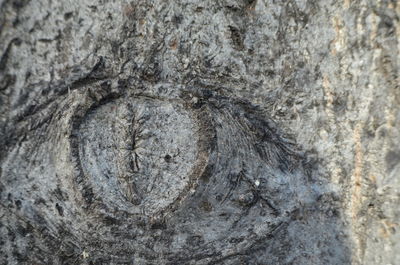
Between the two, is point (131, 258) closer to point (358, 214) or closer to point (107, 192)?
point (107, 192)

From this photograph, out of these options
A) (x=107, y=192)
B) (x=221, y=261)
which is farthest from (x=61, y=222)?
(x=221, y=261)

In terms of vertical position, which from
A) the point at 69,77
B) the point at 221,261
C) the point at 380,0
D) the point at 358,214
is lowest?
the point at 221,261

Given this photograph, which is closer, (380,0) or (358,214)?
(380,0)

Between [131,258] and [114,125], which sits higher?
[114,125]

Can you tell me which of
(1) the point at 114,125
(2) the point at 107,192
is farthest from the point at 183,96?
(2) the point at 107,192

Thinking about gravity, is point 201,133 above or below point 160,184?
above
